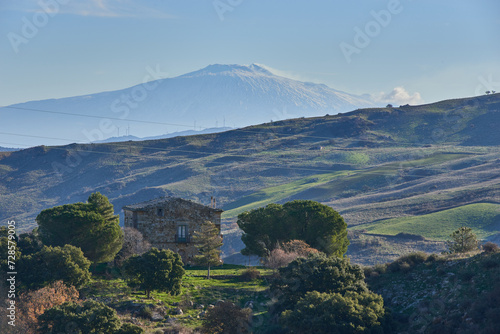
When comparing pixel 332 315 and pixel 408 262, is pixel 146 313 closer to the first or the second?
pixel 332 315

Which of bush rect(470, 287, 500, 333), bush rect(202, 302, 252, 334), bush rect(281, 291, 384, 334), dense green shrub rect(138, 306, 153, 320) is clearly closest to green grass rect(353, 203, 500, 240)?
bush rect(470, 287, 500, 333)

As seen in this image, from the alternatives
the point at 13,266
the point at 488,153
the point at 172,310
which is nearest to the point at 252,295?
the point at 172,310

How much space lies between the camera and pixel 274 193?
571ft

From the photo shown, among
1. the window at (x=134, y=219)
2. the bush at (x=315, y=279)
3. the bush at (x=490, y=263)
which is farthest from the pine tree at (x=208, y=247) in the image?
the bush at (x=490, y=263)

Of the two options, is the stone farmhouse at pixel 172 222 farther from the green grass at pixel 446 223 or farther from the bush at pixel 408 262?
the green grass at pixel 446 223

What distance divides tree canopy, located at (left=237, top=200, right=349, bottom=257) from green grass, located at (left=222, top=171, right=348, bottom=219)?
96.6 meters

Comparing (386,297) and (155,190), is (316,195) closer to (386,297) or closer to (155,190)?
(155,190)

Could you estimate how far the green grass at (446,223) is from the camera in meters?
108

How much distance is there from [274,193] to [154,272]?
13029 centimetres

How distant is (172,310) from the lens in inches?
1674

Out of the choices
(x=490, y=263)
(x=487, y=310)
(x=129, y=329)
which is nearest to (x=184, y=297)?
(x=129, y=329)

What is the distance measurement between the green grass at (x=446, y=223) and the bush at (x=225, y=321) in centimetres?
7329

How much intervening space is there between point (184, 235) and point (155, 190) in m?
131

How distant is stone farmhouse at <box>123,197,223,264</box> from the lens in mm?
57156
